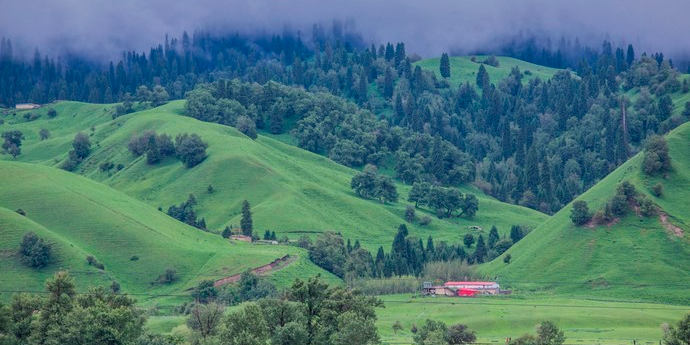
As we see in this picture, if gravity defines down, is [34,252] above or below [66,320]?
below

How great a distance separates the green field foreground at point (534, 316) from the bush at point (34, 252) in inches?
2090

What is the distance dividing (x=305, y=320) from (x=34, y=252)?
8189 cm

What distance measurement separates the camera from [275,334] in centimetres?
12125

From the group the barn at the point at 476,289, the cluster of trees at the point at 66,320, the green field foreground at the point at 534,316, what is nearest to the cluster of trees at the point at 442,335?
the green field foreground at the point at 534,316

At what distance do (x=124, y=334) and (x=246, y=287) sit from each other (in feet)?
212

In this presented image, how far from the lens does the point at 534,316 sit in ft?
565

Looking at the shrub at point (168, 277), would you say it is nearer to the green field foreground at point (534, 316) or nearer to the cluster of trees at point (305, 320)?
the green field foreground at point (534, 316)

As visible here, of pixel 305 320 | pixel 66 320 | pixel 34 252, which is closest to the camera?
pixel 305 320

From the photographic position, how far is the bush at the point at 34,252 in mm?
193375

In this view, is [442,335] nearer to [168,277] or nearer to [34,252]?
[168,277]

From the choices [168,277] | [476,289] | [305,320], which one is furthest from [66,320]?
[476,289]

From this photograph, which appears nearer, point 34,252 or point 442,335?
point 442,335

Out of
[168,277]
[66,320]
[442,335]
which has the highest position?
[66,320]

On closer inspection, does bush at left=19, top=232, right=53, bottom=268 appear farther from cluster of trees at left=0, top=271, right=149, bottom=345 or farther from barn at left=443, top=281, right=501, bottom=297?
barn at left=443, top=281, right=501, bottom=297
